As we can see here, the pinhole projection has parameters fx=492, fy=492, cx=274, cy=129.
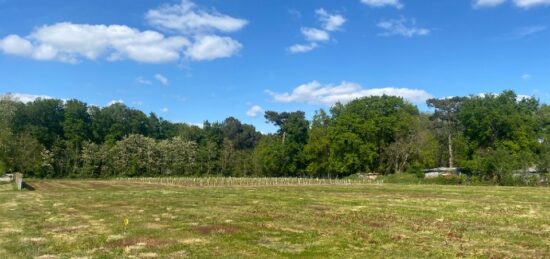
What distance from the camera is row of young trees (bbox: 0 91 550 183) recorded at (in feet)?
302

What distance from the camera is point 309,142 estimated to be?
115938mm

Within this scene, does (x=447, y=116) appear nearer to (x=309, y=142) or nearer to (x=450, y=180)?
(x=309, y=142)

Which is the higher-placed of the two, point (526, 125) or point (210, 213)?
point (526, 125)

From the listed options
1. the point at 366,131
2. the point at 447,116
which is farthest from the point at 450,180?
the point at 447,116

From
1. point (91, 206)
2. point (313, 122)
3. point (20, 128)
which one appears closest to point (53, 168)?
point (20, 128)

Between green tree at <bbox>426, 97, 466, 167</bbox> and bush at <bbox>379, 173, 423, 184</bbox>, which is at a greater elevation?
green tree at <bbox>426, 97, 466, 167</bbox>

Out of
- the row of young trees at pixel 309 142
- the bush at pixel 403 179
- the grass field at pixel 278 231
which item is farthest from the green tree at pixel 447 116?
the grass field at pixel 278 231

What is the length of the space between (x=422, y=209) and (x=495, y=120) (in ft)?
241

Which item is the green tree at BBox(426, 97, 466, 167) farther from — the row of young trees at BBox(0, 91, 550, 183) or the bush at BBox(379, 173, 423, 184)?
the bush at BBox(379, 173, 423, 184)

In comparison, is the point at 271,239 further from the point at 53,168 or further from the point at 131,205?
the point at 53,168

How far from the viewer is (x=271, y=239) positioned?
58.0 ft

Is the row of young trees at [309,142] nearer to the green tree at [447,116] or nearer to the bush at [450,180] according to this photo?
the green tree at [447,116]

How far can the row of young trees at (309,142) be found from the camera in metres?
92.2

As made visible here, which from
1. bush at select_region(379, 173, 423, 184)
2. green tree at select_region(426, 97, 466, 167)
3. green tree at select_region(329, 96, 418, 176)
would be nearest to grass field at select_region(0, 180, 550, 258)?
bush at select_region(379, 173, 423, 184)
